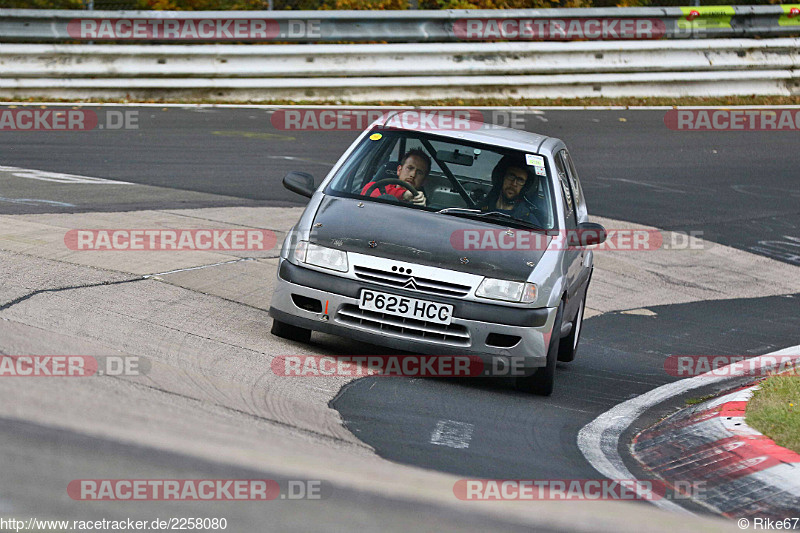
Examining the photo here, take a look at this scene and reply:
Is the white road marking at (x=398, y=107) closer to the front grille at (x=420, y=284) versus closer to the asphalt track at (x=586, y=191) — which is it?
the asphalt track at (x=586, y=191)

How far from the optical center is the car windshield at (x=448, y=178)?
779cm

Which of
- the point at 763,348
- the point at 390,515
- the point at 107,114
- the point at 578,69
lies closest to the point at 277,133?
the point at 107,114

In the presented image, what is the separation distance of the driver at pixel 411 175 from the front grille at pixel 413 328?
3.70 ft

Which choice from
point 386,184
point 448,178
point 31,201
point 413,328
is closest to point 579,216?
point 448,178

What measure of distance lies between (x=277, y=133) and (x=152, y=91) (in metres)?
2.79

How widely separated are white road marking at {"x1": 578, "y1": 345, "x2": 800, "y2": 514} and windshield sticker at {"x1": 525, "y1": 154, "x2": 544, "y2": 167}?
5.84 ft

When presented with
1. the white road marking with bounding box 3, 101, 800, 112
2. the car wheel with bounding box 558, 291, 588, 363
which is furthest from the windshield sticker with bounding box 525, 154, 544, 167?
the white road marking with bounding box 3, 101, 800, 112

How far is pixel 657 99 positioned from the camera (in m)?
21.1

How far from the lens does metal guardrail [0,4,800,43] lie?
17.8 m

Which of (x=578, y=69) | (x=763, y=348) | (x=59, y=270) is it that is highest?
(x=578, y=69)

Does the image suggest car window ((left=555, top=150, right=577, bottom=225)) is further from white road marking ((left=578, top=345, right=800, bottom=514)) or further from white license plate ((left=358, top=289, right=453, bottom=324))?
white license plate ((left=358, top=289, right=453, bottom=324))

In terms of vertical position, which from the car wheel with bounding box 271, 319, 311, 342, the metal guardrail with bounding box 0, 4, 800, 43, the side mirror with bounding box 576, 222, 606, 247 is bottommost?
the car wheel with bounding box 271, 319, 311, 342

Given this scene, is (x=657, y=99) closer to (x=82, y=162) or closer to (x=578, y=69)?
(x=578, y=69)

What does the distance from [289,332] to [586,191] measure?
8249mm
